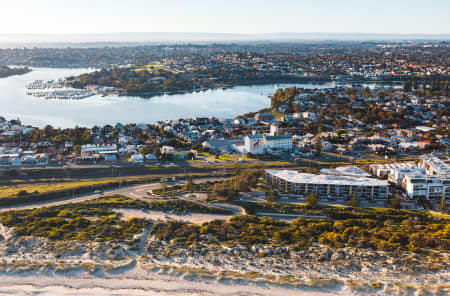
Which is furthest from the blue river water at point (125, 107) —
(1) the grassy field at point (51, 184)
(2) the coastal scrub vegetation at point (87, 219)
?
(2) the coastal scrub vegetation at point (87, 219)

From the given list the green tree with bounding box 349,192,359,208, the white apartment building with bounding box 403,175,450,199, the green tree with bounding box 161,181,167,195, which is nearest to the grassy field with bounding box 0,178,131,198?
the green tree with bounding box 161,181,167,195

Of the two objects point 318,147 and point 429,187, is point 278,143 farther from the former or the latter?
point 429,187

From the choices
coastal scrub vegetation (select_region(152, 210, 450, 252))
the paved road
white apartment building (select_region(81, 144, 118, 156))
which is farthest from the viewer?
white apartment building (select_region(81, 144, 118, 156))

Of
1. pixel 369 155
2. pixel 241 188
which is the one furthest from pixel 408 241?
pixel 369 155

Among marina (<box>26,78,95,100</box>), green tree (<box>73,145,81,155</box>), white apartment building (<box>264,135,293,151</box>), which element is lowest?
green tree (<box>73,145,81,155</box>)

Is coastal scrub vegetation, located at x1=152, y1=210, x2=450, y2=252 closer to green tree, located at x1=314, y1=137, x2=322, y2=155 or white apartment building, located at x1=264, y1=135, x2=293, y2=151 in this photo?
green tree, located at x1=314, y1=137, x2=322, y2=155

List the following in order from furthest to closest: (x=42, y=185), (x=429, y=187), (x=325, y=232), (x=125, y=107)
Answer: (x=125, y=107) < (x=42, y=185) < (x=429, y=187) < (x=325, y=232)

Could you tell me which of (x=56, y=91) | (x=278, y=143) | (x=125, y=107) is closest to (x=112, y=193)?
(x=278, y=143)

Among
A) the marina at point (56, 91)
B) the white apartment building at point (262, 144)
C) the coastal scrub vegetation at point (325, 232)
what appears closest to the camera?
the coastal scrub vegetation at point (325, 232)

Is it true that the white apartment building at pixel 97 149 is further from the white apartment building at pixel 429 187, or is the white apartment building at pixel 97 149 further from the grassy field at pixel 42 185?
the white apartment building at pixel 429 187
